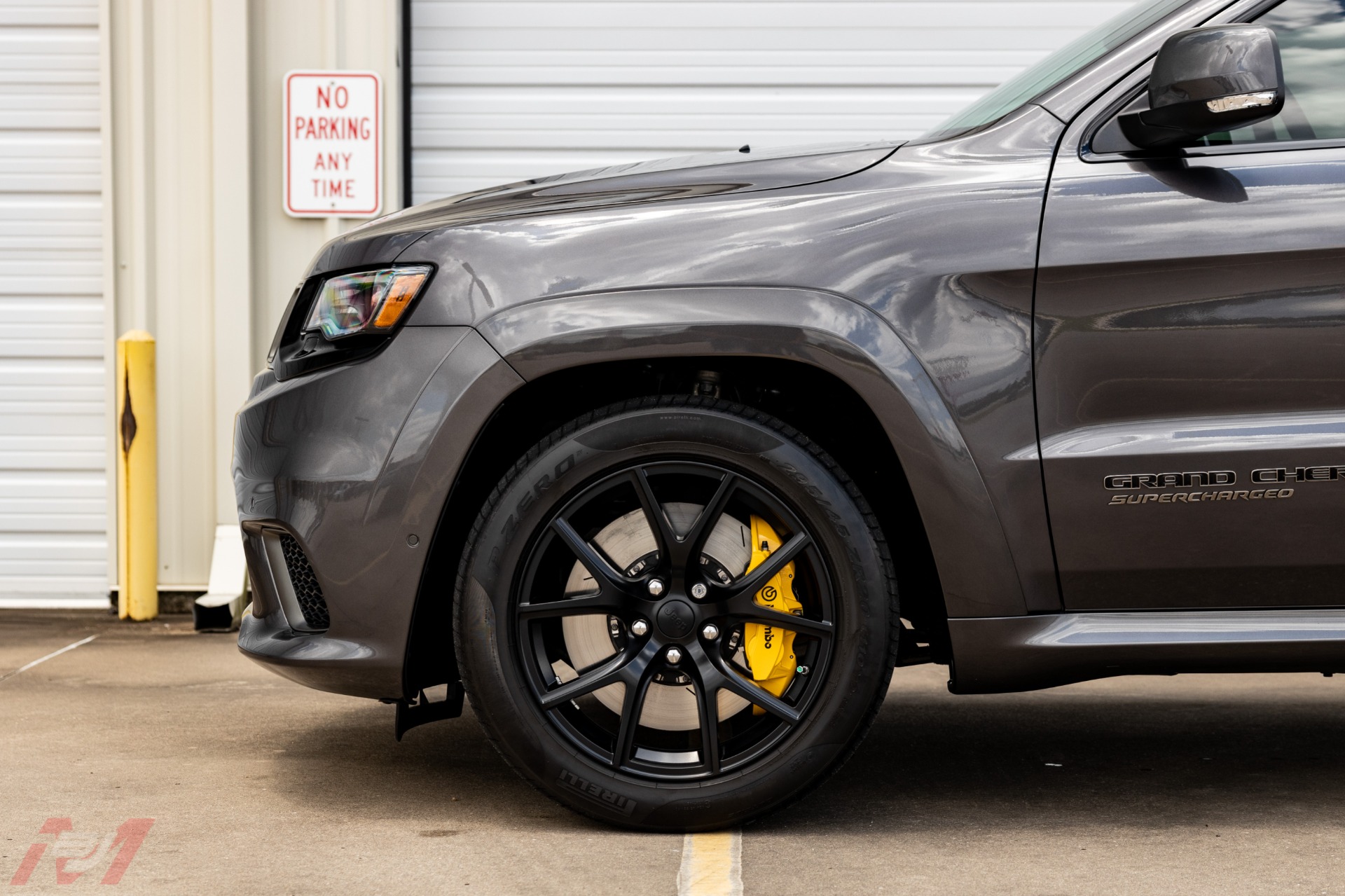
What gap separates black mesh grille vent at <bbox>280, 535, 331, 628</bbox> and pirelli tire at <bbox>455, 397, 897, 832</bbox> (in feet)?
1.04

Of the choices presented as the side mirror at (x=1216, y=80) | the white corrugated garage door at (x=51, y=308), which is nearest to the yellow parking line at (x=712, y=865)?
the side mirror at (x=1216, y=80)

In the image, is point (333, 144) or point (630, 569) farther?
point (333, 144)

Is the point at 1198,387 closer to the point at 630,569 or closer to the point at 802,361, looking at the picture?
the point at 802,361

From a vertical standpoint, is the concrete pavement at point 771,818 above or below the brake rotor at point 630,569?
below

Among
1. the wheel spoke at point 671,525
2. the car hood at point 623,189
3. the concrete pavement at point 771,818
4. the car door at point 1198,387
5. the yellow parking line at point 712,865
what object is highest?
the car hood at point 623,189

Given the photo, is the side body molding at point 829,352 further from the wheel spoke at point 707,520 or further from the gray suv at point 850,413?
the wheel spoke at point 707,520

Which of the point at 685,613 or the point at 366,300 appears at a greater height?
the point at 366,300

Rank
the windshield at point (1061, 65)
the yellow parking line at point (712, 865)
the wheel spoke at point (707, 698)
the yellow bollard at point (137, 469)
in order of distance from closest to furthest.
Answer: the yellow parking line at point (712, 865), the wheel spoke at point (707, 698), the windshield at point (1061, 65), the yellow bollard at point (137, 469)

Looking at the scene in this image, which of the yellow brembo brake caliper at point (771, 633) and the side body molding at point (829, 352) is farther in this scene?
the yellow brembo brake caliper at point (771, 633)

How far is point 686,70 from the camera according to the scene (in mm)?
5730

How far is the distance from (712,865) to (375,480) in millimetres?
959

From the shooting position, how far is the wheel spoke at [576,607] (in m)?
2.60

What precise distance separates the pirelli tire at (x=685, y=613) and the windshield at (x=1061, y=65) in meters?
0.83

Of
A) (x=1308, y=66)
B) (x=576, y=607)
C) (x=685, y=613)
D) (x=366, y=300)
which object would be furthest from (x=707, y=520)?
(x=1308, y=66)
